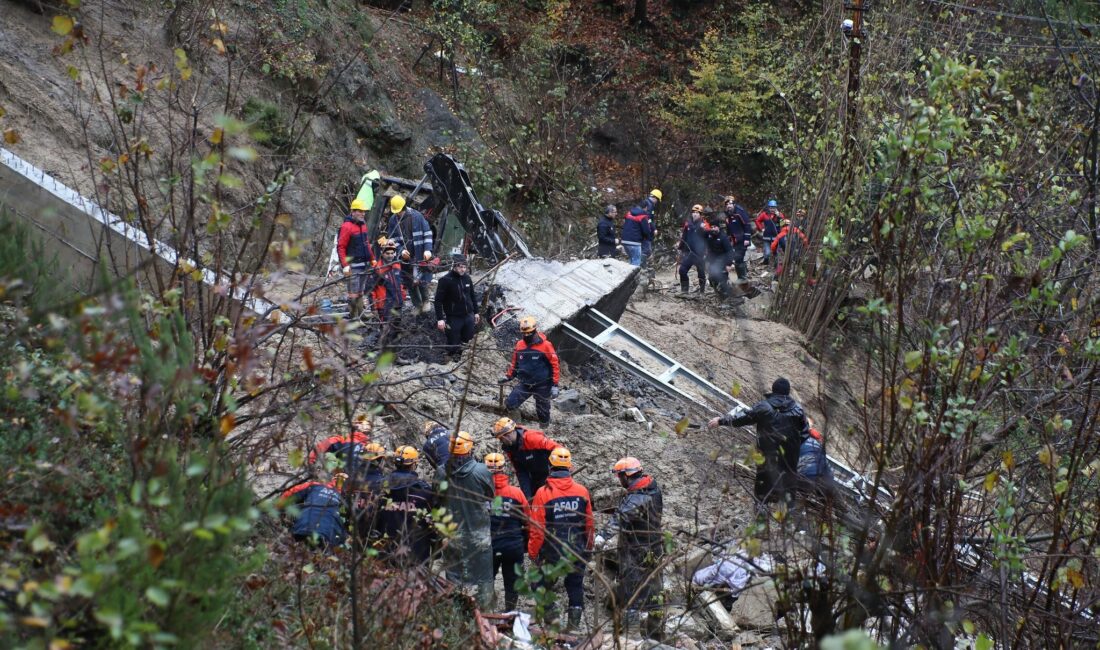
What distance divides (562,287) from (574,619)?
6.28 meters

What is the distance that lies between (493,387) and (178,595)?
836cm

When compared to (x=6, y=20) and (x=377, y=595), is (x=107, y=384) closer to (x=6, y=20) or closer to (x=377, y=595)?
(x=377, y=595)

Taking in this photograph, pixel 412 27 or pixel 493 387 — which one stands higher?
pixel 412 27

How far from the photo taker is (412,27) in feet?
73.2

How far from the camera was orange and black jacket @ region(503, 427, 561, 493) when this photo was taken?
380 inches

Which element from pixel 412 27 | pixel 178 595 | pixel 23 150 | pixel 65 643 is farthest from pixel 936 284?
pixel 412 27

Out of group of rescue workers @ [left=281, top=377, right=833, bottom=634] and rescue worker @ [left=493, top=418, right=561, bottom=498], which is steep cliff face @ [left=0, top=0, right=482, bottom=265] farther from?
group of rescue workers @ [left=281, top=377, right=833, bottom=634]

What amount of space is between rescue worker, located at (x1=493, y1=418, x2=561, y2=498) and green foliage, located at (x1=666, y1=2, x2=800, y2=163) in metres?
15.2

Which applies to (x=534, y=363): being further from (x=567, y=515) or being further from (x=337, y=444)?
(x=337, y=444)

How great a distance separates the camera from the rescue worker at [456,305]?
11906 mm

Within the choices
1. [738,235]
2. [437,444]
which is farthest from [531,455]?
[738,235]

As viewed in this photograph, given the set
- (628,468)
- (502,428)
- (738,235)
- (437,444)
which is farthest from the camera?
(738,235)

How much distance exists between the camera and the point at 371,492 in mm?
5906

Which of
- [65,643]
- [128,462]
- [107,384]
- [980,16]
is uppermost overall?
[980,16]
